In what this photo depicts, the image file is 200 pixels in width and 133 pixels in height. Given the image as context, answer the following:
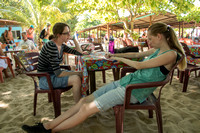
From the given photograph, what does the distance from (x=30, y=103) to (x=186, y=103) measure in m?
3.05

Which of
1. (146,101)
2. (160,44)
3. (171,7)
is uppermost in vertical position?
(171,7)

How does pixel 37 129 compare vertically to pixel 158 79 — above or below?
below

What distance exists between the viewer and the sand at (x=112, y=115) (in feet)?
6.93

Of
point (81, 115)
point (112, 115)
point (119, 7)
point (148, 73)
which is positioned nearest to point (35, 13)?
Answer: point (119, 7)

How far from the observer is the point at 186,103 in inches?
111

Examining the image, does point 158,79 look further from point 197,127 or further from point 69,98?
point 69,98

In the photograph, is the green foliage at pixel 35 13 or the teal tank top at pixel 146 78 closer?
the teal tank top at pixel 146 78

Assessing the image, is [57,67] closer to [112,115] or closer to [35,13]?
[112,115]

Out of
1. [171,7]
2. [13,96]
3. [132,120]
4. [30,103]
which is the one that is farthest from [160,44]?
[171,7]

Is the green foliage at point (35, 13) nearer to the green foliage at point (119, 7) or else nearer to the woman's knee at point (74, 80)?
the green foliage at point (119, 7)

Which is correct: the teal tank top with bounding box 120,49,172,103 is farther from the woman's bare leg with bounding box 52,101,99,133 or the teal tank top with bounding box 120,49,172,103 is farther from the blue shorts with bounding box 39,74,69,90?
the blue shorts with bounding box 39,74,69,90

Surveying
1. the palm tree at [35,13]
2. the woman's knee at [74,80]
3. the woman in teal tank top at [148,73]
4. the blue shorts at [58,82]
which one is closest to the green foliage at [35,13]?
the palm tree at [35,13]

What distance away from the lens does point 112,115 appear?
2498 mm

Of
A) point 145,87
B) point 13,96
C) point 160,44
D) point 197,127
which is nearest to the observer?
point 145,87
